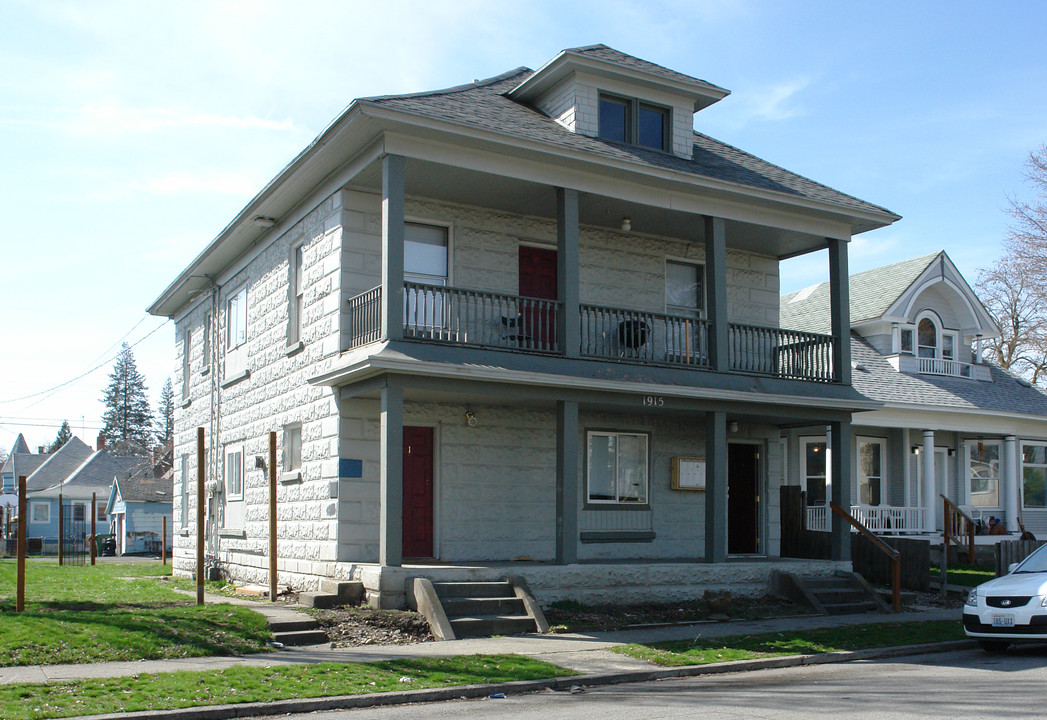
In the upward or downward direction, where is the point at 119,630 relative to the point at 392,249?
downward

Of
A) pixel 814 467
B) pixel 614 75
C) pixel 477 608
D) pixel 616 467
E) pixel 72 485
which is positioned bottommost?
pixel 72 485

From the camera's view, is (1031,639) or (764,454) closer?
(1031,639)

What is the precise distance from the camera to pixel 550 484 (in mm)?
17422

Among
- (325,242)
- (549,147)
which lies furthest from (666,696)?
(325,242)

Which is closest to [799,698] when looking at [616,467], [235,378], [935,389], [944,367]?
[616,467]

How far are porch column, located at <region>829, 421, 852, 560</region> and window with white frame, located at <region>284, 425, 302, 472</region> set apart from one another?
9.71 m

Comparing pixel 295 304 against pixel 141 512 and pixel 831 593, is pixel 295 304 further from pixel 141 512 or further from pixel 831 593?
pixel 141 512

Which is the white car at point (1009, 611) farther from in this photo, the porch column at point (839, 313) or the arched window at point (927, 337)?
the arched window at point (927, 337)

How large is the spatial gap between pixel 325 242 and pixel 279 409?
3559 millimetres

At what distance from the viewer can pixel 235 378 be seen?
21.0 metres

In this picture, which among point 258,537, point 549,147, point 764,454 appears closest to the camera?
point 549,147

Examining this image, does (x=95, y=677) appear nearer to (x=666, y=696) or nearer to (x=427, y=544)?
(x=666, y=696)

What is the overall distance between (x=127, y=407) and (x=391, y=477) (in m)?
102

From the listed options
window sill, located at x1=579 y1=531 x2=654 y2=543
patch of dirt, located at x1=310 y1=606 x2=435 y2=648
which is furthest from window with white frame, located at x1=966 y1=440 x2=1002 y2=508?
patch of dirt, located at x1=310 y1=606 x2=435 y2=648
